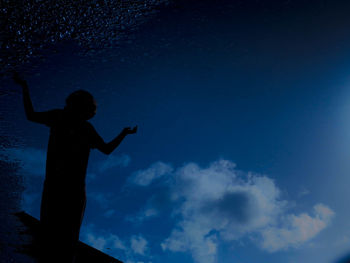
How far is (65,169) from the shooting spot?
4.17 ft

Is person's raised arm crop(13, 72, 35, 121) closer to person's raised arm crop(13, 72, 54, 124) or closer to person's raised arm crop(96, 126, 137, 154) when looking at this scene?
person's raised arm crop(13, 72, 54, 124)

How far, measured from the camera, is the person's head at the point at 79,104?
1409 millimetres

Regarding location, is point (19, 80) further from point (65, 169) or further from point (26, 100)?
point (65, 169)

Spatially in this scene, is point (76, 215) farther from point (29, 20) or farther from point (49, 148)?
point (29, 20)

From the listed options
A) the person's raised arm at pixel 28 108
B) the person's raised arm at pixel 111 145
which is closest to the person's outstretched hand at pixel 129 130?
the person's raised arm at pixel 111 145

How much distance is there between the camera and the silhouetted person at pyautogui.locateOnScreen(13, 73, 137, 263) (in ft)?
3.97

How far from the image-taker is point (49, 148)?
1.31 m

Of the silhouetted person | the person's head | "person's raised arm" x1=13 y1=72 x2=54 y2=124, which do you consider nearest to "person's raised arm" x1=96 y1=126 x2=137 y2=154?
the silhouetted person

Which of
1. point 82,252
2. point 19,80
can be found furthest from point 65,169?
point 82,252

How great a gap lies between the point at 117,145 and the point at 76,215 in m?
0.51

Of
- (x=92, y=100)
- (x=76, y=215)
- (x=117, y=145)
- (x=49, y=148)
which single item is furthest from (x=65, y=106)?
(x=76, y=215)

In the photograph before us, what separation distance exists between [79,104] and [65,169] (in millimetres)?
434

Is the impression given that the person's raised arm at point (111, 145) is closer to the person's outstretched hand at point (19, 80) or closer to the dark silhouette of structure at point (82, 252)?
the person's outstretched hand at point (19, 80)

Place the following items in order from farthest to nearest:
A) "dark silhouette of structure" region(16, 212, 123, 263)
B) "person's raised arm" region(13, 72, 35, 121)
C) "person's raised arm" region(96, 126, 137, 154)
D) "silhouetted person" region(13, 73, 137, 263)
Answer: "dark silhouette of structure" region(16, 212, 123, 263), "person's raised arm" region(96, 126, 137, 154), "person's raised arm" region(13, 72, 35, 121), "silhouetted person" region(13, 73, 137, 263)
